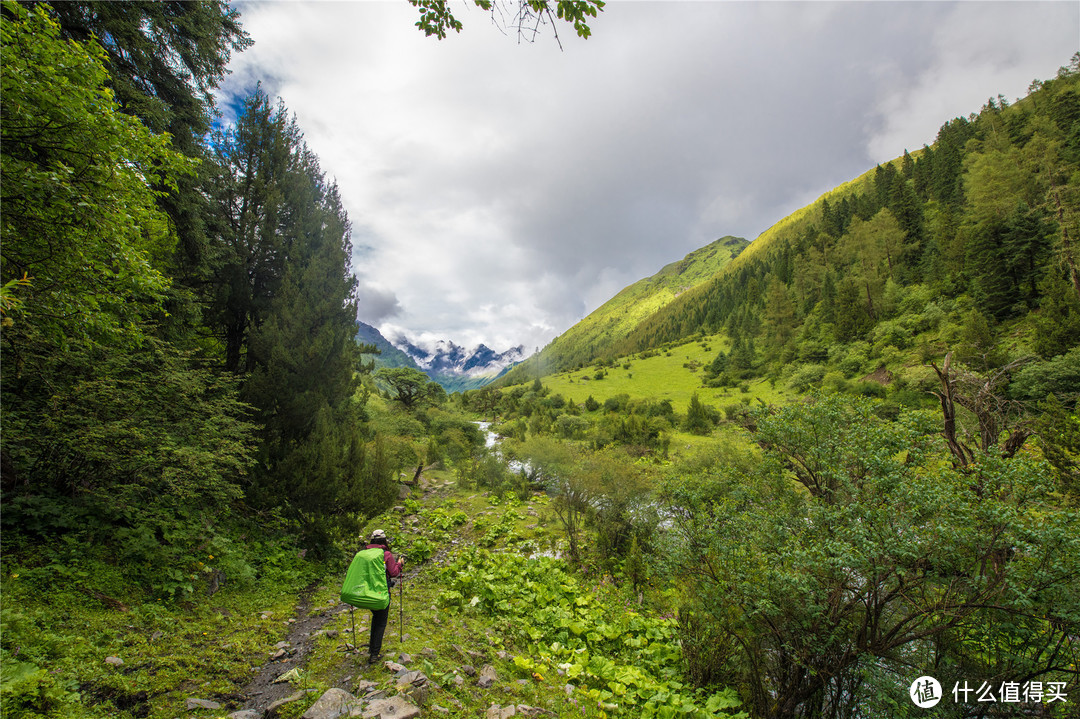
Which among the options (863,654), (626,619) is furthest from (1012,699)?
(626,619)

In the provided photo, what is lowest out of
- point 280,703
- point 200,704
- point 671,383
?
point 280,703

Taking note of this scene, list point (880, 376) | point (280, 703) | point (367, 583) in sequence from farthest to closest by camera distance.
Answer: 1. point (880, 376)
2. point (367, 583)
3. point (280, 703)

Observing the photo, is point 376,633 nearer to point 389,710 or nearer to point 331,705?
point 331,705

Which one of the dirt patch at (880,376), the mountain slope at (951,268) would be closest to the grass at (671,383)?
the mountain slope at (951,268)

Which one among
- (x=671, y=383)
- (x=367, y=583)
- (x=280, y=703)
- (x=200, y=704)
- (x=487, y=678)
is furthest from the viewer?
(x=671, y=383)

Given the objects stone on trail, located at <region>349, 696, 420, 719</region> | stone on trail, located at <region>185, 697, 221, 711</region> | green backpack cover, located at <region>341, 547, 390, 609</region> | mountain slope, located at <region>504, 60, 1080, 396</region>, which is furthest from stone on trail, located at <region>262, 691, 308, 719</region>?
mountain slope, located at <region>504, 60, 1080, 396</region>

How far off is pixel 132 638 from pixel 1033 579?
11919 mm

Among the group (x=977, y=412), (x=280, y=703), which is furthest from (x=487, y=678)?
(x=977, y=412)

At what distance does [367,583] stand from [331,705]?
1571 millimetres

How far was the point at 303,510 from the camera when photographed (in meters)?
9.94

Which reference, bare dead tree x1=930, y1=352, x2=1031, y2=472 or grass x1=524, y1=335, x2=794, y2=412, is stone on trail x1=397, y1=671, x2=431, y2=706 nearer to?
bare dead tree x1=930, y1=352, x2=1031, y2=472

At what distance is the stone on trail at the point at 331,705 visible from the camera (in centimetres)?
423

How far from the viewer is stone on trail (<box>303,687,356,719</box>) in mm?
4230

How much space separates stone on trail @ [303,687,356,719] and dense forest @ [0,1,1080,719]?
13.9 inches
